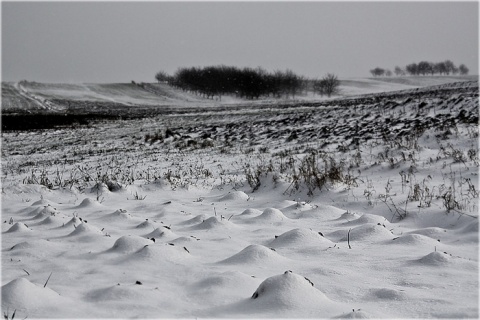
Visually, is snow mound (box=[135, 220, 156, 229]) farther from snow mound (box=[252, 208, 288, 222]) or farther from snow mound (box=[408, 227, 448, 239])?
snow mound (box=[408, 227, 448, 239])

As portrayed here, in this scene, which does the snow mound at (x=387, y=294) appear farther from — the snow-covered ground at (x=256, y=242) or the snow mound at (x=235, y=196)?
the snow mound at (x=235, y=196)

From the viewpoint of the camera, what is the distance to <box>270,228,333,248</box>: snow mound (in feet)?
12.9

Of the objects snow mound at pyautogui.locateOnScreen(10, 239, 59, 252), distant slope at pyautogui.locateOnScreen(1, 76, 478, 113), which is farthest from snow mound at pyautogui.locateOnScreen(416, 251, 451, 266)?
distant slope at pyautogui.locateOnScreen(1, 76, 478, 113)

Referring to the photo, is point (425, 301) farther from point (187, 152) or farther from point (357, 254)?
point (187, 152)

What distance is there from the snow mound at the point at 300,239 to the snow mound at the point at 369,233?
292 mm

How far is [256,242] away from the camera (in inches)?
165

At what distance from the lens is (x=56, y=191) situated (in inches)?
274

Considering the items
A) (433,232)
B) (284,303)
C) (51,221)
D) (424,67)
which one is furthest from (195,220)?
(424,67)

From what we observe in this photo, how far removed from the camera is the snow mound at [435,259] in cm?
328

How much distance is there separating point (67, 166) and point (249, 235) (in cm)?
817

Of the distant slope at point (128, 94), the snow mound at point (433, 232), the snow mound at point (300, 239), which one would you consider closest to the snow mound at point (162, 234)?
the snow mound at point (300, 239)

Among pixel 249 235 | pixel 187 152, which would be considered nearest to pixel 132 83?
pixel 187 152

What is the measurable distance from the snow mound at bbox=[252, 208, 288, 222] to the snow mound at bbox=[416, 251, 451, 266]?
1896 millimetres

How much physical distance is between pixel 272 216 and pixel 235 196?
145cm
